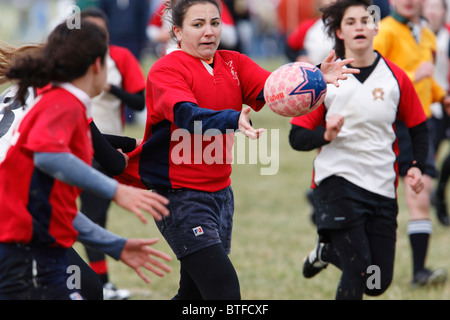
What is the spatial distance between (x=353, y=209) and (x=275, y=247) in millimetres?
2666

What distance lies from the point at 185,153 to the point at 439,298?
2.45m

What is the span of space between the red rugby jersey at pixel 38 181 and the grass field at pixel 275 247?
255 cm

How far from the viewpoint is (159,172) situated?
3754 millimetres

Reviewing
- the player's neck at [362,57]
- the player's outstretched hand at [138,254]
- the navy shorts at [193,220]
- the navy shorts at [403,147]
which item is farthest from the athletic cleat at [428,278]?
the player's outstretched hand at [138,254]

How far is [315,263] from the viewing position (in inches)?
190

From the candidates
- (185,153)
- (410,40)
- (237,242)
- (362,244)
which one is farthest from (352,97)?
(237,242)

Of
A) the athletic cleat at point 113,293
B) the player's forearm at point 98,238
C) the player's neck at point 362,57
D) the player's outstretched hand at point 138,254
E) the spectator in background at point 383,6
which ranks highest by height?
the spectator in background at point 383,6

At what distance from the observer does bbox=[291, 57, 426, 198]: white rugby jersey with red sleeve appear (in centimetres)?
430

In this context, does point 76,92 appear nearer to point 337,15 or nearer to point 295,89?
point 295,89

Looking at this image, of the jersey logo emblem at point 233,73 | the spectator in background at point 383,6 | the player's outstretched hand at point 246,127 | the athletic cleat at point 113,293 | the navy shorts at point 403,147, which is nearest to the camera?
the player's outstretched hand at point 246,127

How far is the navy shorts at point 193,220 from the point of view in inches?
140

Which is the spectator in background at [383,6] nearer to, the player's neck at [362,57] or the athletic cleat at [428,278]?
the athletic cleat at [428,278]

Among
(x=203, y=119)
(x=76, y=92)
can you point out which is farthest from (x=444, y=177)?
(x=76, y=92)
